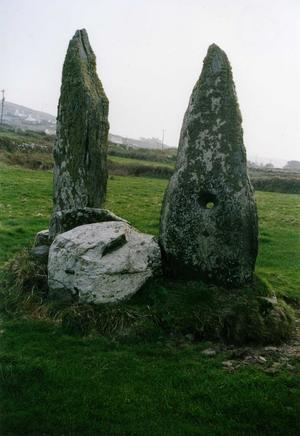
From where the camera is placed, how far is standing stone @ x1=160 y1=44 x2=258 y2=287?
29.1 ft

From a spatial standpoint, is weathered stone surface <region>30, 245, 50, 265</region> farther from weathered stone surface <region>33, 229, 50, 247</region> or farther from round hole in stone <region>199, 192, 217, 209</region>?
round hole in stone <region>199, 192, 217, 209</region>

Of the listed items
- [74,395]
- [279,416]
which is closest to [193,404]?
[279,416]

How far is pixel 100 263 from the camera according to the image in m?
8.51

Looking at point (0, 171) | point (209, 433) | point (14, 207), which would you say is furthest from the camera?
point (0, 171)

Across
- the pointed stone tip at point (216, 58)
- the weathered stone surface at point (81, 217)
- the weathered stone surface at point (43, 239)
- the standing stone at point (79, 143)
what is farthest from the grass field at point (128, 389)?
the pointed stone tip at point (216, 58)

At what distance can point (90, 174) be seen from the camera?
11.0 m

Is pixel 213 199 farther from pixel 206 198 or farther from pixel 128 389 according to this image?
pixel 128 389

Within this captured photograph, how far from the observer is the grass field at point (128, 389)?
5676 millimetres

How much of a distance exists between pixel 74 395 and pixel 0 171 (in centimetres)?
2405

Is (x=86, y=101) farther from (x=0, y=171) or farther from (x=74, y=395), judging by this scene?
(x=0, y=171)

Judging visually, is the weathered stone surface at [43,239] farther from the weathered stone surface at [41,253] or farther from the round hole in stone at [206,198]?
the round hole in stone at [206,198]

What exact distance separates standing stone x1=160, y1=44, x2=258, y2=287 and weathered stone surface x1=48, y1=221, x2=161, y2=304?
2.05 feet

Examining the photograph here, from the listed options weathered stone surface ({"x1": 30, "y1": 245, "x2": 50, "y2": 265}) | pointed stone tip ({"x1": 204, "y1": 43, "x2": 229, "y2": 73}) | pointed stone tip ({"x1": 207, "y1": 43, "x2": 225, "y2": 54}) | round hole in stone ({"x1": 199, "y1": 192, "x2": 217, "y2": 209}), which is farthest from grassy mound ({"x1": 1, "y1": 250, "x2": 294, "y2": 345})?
pointed stone tip ({"x1": 207, "y1": 43, "x2": 225, "y2": 54})

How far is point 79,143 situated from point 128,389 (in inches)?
236
